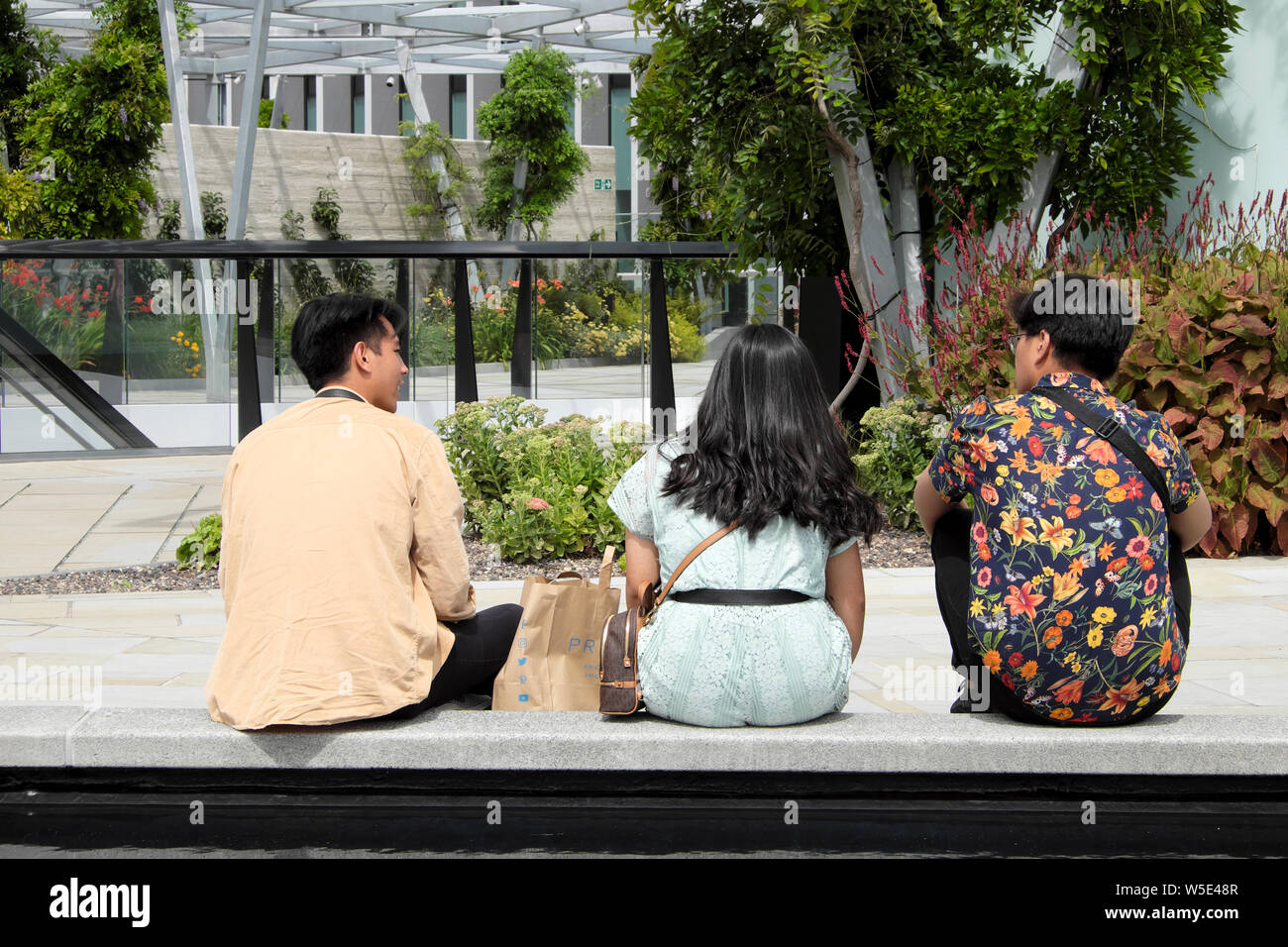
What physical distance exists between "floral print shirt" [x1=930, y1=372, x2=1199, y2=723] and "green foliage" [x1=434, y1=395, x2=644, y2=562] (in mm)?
4115

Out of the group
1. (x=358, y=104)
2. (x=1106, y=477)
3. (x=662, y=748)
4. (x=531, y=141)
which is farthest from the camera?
(x=358, y=104)

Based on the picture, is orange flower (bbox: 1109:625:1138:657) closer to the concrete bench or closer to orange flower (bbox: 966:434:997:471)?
the concrete bench

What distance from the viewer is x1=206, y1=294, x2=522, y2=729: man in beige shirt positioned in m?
2.80

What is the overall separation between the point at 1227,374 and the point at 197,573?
5.39m

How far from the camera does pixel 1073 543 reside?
9.29 ft

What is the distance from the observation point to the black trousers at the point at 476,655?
127 inches

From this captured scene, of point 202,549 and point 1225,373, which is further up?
point 1225,373

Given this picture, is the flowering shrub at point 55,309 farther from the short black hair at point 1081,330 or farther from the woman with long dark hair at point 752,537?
the short black hair at point 1081,330

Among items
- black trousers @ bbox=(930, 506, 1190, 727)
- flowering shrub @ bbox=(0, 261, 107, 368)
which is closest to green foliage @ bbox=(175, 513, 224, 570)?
black trousers @ bbox=(930, 506, 1190, 727)

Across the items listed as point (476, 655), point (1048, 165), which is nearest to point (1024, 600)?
point (476, 655)

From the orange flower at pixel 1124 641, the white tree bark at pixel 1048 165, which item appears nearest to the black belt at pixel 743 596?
the orange flower at pixel 1124 641

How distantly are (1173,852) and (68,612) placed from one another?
5.00 m

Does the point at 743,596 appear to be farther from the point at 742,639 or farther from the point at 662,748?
the point at 662,748

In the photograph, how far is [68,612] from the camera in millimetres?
6043
